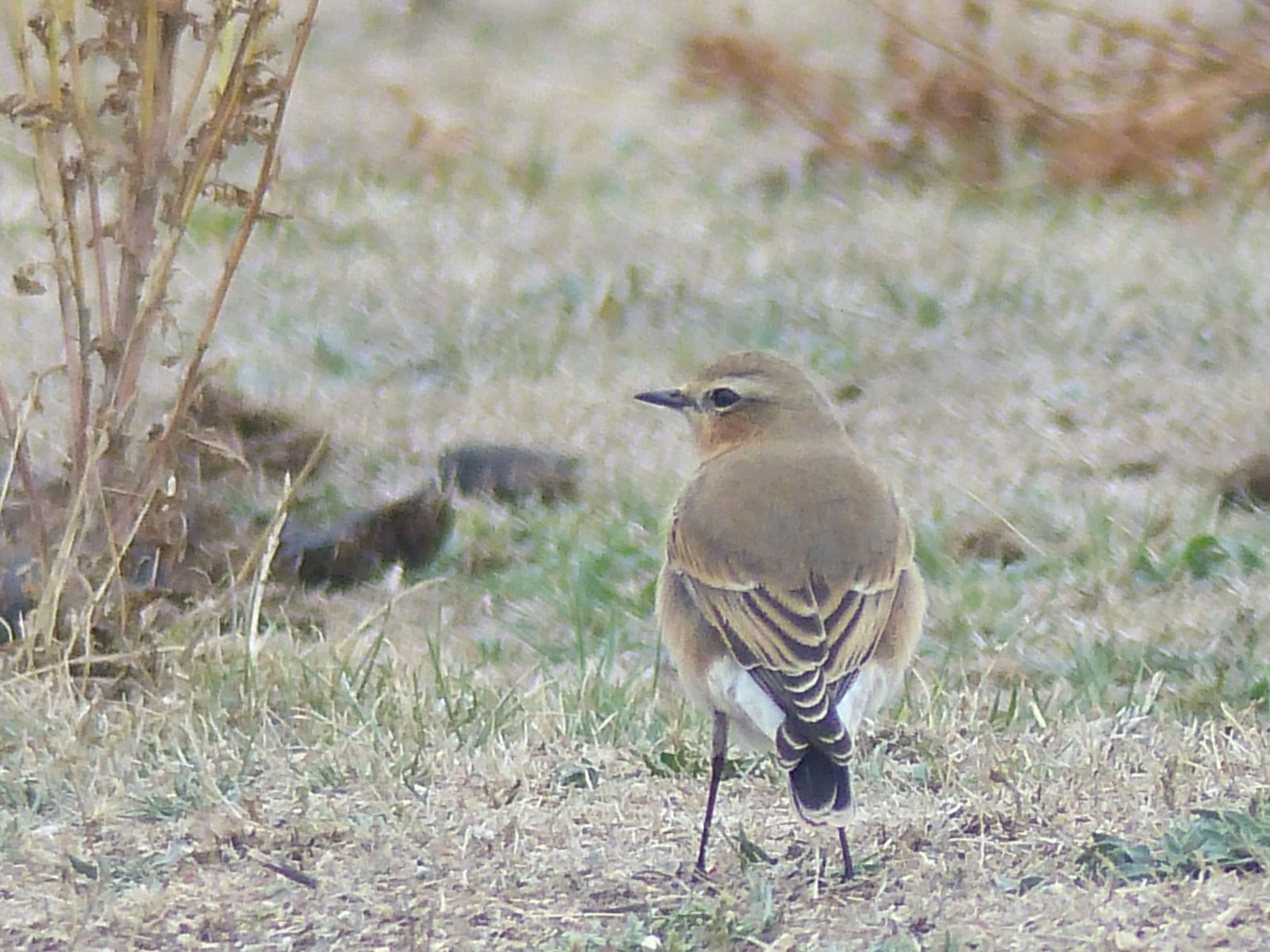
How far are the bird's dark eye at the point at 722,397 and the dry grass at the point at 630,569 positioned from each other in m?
0.69

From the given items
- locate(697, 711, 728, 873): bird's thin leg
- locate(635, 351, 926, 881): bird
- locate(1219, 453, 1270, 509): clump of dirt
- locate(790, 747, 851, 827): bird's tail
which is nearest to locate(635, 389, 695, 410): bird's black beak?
locate(635, 351, 926, 881): bird

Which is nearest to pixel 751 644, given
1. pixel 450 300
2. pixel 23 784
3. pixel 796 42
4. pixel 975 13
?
pixel 23 784

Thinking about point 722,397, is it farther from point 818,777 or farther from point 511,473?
point 511,473

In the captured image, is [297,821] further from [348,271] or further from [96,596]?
[348,271]

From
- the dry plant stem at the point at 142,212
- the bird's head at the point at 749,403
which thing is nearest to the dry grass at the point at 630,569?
the dry plant stem at the point at 142,212

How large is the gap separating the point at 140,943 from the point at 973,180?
24.5 ft

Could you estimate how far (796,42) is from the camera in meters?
12.5

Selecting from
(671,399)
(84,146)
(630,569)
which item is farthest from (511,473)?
(84,146)

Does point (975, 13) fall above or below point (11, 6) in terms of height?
below

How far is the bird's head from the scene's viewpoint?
5.37 metres

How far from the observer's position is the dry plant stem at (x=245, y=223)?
5125mm

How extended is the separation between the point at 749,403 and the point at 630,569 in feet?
4.73

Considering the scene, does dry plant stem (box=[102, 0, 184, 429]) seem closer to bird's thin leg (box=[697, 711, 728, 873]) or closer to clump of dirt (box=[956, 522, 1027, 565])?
bird's thin leg (box=[697, 711, 728, 873])

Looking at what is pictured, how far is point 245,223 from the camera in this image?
5230mm
